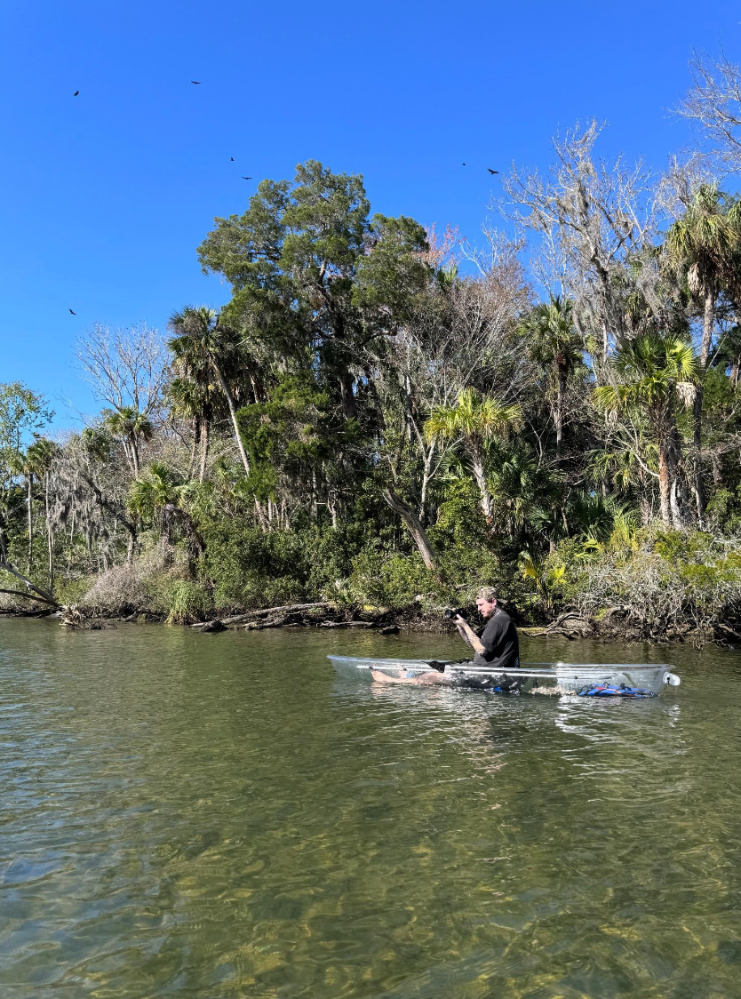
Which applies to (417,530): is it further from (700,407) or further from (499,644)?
(499,644)

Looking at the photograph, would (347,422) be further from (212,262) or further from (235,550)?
(212,262)

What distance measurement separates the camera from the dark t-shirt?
1076 centimetres

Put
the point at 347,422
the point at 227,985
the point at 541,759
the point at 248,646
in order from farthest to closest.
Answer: the point at 347,422, the point at 248,646, the point at 541,759, the point at 227,985

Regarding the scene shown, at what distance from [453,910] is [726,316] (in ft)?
80.7

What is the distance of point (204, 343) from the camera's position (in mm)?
29734

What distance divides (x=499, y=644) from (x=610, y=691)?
1687 millimetres

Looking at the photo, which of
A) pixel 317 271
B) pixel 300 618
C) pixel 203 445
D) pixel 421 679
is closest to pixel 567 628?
pixel 421 679

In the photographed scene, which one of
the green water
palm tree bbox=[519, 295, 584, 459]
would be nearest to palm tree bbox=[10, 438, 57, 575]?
palm tree bbox=[519, 295, 584, 459]

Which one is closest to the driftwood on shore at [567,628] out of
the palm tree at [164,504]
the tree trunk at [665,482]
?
the tree trunk at [665,482]

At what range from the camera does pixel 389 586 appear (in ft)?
70.8

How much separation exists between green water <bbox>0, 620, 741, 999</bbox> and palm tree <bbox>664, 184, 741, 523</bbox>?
40.5 feet

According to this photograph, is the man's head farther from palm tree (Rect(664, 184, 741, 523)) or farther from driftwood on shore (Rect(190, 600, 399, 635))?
driftwood on shore (Rect(190, 600, 399, 635))

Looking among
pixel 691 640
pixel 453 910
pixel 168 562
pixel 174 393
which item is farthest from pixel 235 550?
pixel 453 910

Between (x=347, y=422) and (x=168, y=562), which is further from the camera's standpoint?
(x=168, y=562)
